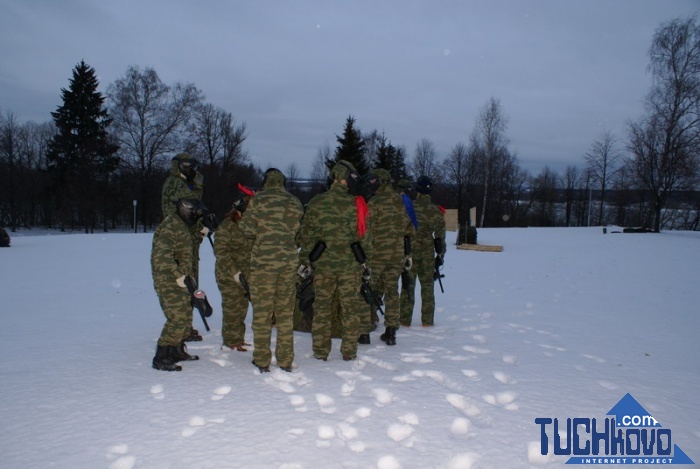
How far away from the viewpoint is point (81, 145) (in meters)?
35.7

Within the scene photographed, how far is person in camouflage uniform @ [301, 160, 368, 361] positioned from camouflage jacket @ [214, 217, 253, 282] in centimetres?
77

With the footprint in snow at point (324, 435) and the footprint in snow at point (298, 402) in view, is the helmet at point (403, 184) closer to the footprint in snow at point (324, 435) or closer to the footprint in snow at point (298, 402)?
the footprint in snow at point (298, 402)

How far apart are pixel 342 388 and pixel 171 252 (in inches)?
87.6

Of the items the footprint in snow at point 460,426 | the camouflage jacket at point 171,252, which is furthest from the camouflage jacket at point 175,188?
the footprint in snow at point 460,426

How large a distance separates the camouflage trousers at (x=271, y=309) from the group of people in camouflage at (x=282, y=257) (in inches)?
0.4

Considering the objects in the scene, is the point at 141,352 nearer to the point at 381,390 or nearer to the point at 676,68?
the point at 381,390

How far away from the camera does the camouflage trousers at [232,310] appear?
509cm

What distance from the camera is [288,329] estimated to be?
14.5 feet

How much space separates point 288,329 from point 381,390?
3.81 feet

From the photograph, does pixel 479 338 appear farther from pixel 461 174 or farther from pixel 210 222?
pixel 461 174

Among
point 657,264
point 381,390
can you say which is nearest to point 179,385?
point 381,390

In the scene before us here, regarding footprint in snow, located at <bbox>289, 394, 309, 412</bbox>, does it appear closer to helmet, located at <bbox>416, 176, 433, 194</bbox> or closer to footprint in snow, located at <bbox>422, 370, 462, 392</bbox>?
footprint in snow, located at <bbox>422, 370, 462, 392</bbox>

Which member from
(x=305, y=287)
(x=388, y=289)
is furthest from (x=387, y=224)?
(x=305, y=287)

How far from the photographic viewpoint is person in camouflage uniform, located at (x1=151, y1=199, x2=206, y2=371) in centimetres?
429
